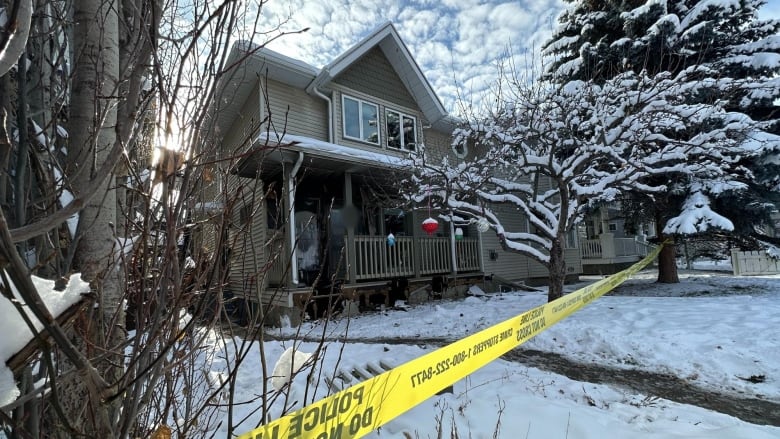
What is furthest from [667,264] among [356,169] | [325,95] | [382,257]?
[325,95]

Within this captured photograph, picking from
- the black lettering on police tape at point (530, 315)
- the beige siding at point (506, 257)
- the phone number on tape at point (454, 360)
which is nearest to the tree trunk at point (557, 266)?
the black lettering on police tape at point (530, 315)

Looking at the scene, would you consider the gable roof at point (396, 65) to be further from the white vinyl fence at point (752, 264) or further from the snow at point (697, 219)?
the white vinyl fence at point (752, 264)

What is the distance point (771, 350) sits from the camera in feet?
16.9

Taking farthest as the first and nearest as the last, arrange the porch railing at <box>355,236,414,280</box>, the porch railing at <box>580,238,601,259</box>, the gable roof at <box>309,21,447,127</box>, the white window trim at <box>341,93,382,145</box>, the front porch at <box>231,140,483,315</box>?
the porch railing at <box>580,238,601,259</box>, the white window trim at <box>341,93,382,145</box>, the gable roof at <box>309,21,447,127</box>, the porch railing at <box>355,236,414,280</box>, the front porch at <box>231,140,483,315</box>

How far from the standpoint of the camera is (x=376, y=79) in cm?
1238

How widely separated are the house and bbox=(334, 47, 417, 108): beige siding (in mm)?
31

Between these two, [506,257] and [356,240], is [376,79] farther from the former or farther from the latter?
[506,257]

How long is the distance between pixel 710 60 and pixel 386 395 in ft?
48.1

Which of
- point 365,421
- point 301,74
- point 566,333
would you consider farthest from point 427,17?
point 365,421

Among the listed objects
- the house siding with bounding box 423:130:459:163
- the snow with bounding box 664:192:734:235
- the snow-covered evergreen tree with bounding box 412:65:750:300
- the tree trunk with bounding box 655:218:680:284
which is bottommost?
the tree trunk with bounding box 655:218:680:284

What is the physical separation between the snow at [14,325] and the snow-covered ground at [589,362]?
30.0 inches

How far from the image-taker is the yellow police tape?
69.0 inches

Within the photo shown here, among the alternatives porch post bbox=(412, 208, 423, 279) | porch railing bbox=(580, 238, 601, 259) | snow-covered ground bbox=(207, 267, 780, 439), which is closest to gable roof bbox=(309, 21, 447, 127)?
porch post bbox=(412, 208, 423, 279)

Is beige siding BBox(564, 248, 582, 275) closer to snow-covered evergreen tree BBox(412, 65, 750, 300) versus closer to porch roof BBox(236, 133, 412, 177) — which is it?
snow-covered evergreen tree BBox(412, 65, 750, 300)
